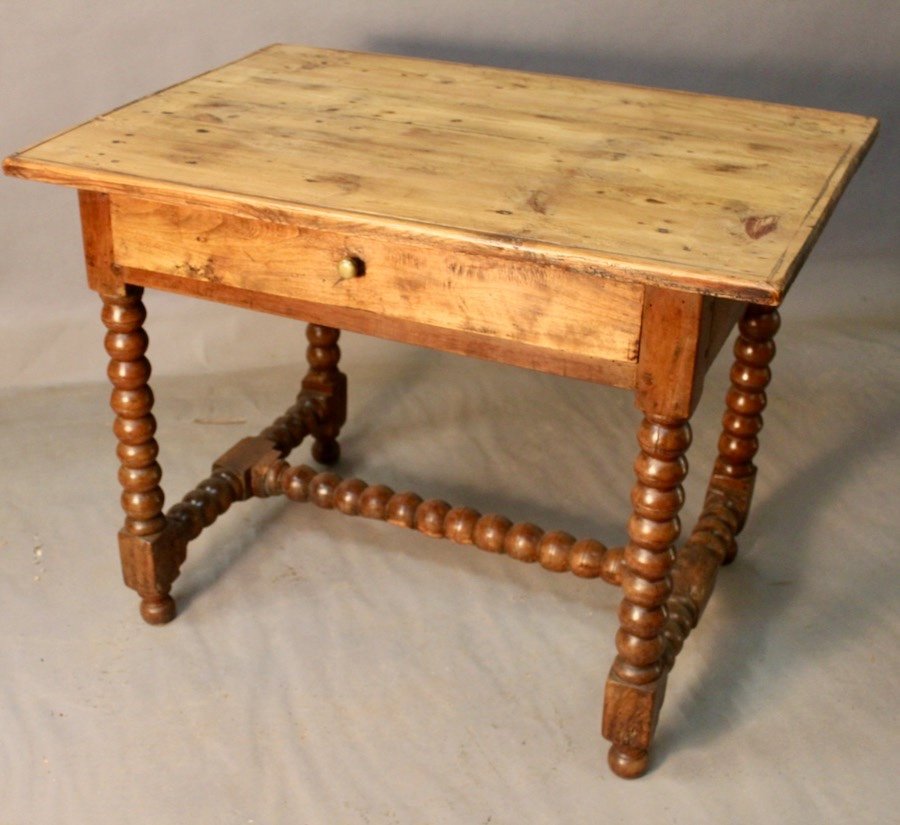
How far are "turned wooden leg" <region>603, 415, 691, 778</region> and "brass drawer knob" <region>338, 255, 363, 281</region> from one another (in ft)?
→ 1.49

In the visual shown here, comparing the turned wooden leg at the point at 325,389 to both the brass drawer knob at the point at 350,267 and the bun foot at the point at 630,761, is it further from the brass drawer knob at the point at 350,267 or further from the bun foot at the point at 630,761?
the bun foot at the point at 630,761

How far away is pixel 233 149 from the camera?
2.12 m

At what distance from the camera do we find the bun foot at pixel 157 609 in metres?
2.49

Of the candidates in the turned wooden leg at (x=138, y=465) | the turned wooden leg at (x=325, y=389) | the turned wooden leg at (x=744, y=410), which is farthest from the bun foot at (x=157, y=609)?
the turned wooden leg at (x=744, y=410)

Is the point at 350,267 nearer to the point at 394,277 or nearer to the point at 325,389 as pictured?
the point at 394,277

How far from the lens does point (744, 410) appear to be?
2529 millimetres

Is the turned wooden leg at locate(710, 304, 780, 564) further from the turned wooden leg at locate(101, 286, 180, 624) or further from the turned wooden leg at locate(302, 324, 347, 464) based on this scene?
the turned wooden leg at locate(101, 286, 180, 624)

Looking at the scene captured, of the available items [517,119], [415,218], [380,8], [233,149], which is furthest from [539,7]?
[415,218]

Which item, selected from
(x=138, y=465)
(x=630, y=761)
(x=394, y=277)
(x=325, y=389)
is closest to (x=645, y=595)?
(x=630, y=761)

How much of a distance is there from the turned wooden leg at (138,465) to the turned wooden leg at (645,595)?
84cm

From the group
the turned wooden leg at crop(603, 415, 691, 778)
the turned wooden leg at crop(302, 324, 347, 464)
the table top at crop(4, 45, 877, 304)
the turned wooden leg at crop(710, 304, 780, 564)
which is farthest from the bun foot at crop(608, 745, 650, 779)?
the turned wooden leg at crop(302, 324, 347, 464)

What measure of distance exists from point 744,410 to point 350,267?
915 mm

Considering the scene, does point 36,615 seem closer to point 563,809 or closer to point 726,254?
point 563,809

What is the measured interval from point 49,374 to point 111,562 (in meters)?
0.81
